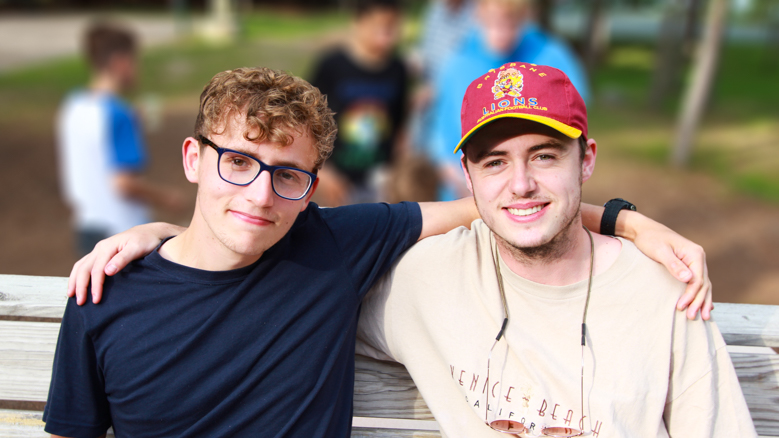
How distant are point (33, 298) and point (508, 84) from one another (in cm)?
157

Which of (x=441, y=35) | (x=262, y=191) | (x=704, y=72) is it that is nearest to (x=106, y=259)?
(x=262, y=191)

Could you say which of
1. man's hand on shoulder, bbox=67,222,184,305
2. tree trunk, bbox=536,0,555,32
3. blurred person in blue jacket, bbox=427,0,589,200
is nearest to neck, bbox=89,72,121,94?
blurred person in blue jacket, bbox=427,0,589,200

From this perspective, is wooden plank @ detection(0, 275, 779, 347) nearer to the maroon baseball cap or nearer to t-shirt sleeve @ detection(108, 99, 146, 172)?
the maroon baseball cap

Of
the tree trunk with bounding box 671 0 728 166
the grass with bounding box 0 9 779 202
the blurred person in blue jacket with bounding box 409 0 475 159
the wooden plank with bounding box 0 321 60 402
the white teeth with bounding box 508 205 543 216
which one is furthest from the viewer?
the grass with bounding box 0 9 779 202

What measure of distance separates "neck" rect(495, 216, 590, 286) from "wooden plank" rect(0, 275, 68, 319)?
52.9 inches

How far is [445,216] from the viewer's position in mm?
2168

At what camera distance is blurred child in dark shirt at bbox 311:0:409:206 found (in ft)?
14.8

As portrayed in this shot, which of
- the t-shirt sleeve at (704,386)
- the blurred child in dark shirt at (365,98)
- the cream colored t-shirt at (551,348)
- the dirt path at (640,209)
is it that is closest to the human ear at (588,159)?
the cream colored t-shirt at (551,348)

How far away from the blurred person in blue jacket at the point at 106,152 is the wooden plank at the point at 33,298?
78.8 inches

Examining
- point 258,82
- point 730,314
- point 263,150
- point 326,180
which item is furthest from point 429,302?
point 326,180

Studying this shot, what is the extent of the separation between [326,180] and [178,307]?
2.74m

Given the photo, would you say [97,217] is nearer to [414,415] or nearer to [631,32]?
[414,415]

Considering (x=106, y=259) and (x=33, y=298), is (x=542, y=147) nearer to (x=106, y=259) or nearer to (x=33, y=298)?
(x=106, y=259)

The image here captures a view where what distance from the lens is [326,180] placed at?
4.58 metres
